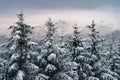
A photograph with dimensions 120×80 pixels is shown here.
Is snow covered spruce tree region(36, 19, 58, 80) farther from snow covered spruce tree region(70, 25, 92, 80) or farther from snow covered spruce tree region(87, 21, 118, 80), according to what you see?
snow covered spruce tree region(87, 21, 118, 80)

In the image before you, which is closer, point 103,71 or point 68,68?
point 68,68

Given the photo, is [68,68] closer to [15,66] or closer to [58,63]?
[58,63]

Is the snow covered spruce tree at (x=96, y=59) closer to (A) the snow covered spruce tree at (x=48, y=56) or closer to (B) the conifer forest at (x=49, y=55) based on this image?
(B) the conifer forest at (x=49, y=55)

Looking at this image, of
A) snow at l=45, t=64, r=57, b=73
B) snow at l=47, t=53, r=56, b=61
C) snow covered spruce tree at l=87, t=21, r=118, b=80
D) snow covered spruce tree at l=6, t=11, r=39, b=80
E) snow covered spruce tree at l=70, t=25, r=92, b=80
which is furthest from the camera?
snow covered spruce tree at l=87, t=21, r=118, b=80

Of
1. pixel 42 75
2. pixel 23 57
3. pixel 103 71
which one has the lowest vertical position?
pixel 103 71

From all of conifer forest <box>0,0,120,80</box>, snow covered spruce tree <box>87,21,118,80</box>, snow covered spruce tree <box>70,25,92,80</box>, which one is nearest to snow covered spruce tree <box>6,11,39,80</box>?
conifer forest <box>0,0,120,80</box>

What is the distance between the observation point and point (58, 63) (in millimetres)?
26688

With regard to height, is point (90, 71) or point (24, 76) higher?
point (24, 76)

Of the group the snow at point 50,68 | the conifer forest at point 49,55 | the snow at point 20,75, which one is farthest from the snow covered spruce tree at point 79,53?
the snow at point 20,75

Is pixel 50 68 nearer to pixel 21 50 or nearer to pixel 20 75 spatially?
pixel 21 50

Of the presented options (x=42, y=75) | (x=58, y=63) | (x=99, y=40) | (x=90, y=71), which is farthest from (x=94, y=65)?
(x=42, y=75)

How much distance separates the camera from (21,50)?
23.9 meters

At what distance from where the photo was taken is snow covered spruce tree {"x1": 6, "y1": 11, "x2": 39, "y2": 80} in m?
23.1

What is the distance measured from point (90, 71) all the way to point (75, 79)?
4700 millimetres
